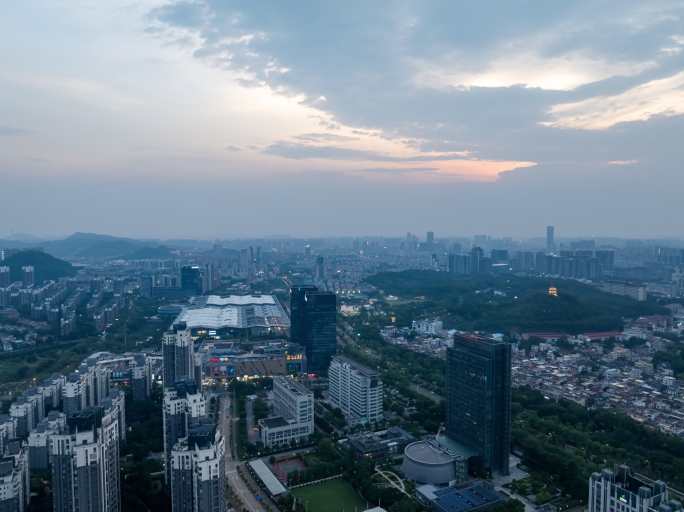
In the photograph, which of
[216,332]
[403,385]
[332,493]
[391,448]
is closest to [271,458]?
[332,493]

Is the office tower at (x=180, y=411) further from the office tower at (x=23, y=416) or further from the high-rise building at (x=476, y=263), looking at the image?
the high-rise building at (x=476, y=263)

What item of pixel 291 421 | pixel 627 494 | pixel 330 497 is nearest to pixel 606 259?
pixel 291 421

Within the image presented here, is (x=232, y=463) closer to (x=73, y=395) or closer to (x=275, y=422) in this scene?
(x=275, y=422)

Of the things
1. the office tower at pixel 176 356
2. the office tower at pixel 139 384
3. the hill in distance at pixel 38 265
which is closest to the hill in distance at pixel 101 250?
the hill in distance at pixel 38 265

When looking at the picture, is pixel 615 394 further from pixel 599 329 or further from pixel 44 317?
pixel 44 317

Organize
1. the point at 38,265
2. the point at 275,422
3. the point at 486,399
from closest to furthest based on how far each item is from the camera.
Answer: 1. the point at 486,399
2. the point at 275,422
3. the point at 38,265

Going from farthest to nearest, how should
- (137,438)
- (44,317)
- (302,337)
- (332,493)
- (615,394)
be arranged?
1. (44,317)
2. (302,337)
3. (615,394)
4. (137,438)
5. (332,493)
